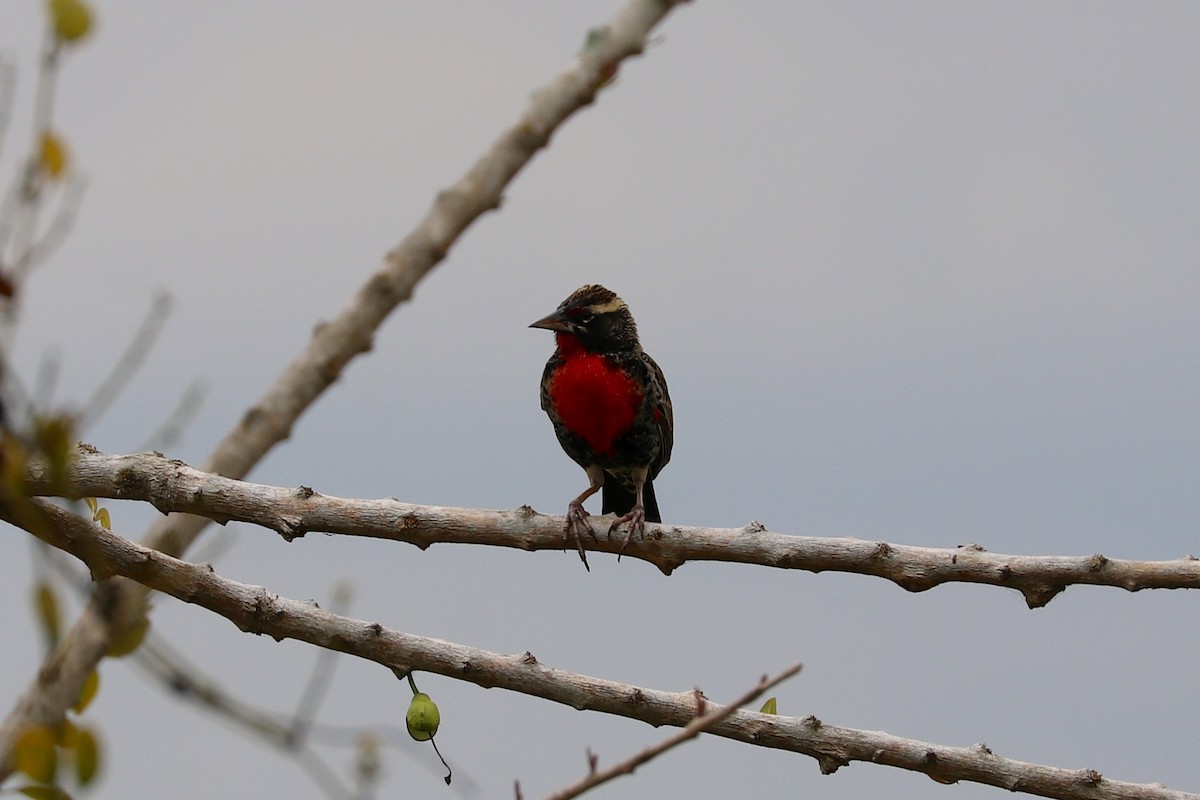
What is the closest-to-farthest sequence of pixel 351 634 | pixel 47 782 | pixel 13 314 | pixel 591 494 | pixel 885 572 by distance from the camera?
1. pixel 13 314
2. pixel 47 782
3. pixel 351 634
4. pixel 885 572
5. pixel 591 494

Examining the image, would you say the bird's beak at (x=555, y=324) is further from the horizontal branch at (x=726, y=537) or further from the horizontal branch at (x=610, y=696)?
the horizontal branch at (x=610, y=696)

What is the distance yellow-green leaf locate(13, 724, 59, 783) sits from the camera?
5.42 feet

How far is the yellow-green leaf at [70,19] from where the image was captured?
5.01ft

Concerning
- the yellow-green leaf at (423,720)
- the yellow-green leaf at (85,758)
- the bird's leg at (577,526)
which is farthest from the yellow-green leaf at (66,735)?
the bird's leg at (577,526)

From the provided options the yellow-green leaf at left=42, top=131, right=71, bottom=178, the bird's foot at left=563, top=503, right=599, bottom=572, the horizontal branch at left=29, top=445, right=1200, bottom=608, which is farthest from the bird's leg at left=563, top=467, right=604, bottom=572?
the yellow-green leaf at left=42, top=131, right=71, bottom=178

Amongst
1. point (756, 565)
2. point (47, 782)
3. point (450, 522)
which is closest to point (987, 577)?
point (756, 565)

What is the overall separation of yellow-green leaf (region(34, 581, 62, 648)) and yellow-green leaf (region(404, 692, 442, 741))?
2979 millimetres

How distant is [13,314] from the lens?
1366mm

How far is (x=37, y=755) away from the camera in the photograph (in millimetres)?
1653

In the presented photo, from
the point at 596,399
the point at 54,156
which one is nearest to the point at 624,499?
the point at 596,399

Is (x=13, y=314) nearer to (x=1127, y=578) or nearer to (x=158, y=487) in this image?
(x=158, y=487)

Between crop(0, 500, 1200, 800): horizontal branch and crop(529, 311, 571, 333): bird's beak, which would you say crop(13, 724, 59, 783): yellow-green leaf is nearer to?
crop(0, 500, 1200, 800): horizontal branch

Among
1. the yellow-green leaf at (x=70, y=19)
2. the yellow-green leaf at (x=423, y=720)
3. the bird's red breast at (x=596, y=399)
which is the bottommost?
the yellow-green leaf at (x=423, y=720)

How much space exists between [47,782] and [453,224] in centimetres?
88
